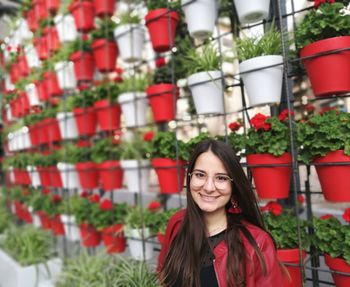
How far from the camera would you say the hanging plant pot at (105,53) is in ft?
10.9

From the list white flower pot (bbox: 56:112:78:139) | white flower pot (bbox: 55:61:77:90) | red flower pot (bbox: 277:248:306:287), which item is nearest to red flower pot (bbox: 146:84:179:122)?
red flower pot (bbox: 277:248:306:287)

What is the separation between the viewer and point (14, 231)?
4.59m

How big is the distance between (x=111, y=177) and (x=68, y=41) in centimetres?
181

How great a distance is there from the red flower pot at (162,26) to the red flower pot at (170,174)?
0.88 meters

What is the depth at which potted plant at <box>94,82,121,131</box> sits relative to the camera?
10.7 feet

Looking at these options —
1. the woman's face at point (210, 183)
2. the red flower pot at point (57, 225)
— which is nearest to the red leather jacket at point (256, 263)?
the woman's face at point (210, 183)

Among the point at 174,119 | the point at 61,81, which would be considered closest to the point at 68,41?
the point at 61,81

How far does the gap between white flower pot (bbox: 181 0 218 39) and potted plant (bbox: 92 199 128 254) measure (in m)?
1.78

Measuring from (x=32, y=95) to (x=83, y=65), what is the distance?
58.3 inches

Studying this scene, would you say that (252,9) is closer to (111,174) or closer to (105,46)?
(105,46)

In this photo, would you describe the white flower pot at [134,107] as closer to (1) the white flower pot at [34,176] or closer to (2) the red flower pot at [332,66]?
(2) the red flower pot at [332,66]

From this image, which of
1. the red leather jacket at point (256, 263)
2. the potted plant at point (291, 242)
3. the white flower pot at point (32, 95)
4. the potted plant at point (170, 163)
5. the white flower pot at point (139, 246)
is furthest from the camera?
the white flower pot at point (32, 95)

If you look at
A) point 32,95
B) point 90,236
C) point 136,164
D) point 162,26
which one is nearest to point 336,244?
point 136,164

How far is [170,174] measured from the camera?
2.47m
